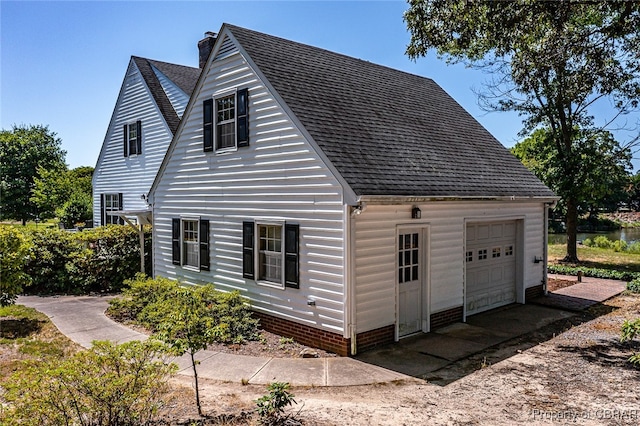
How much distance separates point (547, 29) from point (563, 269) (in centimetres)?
1042

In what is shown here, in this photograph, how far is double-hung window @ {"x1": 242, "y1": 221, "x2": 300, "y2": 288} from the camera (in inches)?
355

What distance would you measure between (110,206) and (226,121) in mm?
13472

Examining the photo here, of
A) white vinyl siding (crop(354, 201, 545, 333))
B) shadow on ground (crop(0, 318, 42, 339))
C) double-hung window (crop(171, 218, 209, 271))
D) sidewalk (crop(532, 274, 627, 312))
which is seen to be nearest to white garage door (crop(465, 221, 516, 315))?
white vinyl siding (crop(354, 201, 545, 333))

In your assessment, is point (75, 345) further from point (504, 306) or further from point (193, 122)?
point (504, 306)

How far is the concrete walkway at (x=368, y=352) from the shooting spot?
7.27 meters

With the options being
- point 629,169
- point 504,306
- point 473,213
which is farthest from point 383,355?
point 629,169

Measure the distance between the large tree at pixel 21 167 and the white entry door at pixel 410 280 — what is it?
139 feet

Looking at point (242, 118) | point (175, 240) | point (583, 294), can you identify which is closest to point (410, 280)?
point (242, 118)

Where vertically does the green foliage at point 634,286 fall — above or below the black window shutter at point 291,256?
below

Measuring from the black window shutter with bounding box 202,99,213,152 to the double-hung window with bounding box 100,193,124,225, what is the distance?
11.2 meters

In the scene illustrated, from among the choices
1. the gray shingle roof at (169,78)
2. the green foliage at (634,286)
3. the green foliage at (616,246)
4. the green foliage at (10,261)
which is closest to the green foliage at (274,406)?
the green foliage at (10,261)

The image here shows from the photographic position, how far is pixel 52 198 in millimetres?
32406

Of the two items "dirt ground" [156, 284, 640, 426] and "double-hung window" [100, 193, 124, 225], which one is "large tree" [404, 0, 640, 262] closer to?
"dirt ground" [156, 284, 640, 426]

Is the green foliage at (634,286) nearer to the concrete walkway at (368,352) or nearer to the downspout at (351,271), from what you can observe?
the concrete walkway at (368,352)
